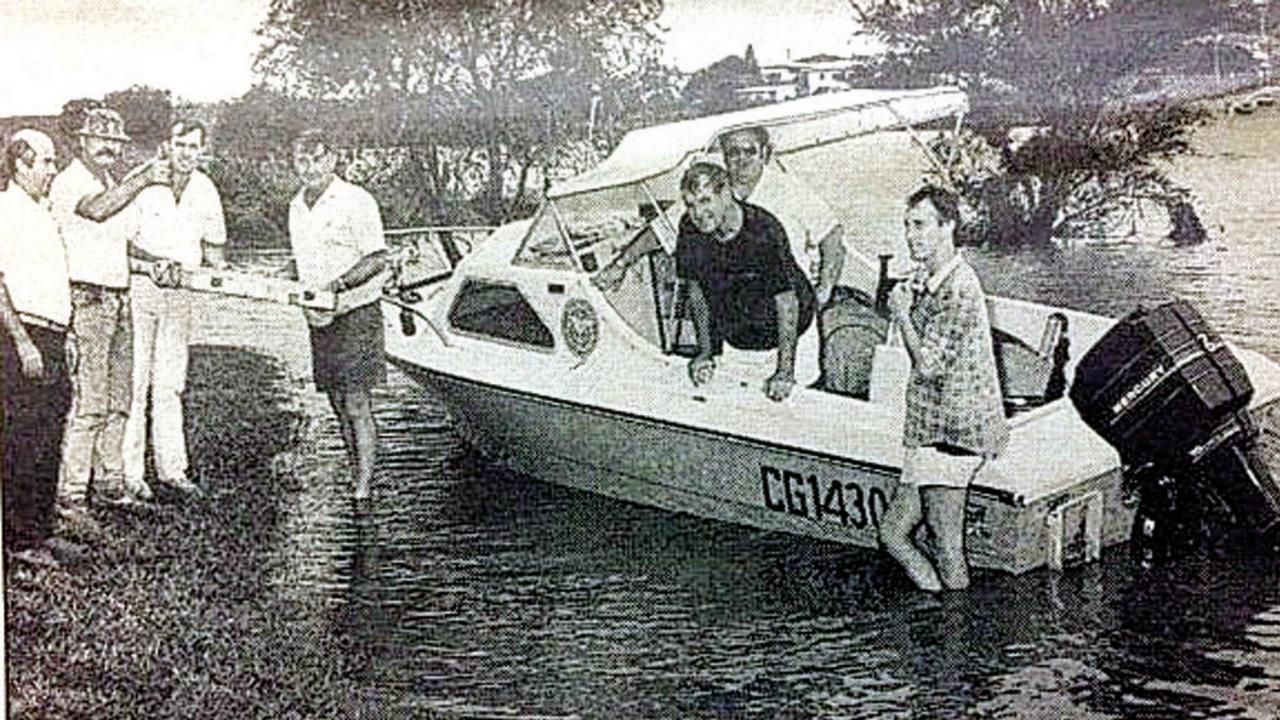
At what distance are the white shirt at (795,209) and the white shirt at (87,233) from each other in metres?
0.89

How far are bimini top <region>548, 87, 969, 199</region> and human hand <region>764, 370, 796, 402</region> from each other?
0.30 m

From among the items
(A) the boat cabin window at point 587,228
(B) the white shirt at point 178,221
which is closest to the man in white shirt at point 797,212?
(A) the boat cabin window at point 587,228

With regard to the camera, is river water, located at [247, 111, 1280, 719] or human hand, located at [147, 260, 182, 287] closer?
river water, located at [247, 111, 1280, 719]

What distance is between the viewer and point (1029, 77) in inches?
105

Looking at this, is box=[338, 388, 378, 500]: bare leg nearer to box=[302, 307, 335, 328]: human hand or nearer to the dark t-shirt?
box=[302, 307, 335, 328]: human hand

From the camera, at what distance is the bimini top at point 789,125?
2.65 m

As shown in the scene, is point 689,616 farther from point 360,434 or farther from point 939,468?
point 360,434

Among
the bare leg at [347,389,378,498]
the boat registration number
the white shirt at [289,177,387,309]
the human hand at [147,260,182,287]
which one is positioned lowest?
the boat registration number

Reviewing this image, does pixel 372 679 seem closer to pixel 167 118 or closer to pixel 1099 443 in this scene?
pixel 167 118

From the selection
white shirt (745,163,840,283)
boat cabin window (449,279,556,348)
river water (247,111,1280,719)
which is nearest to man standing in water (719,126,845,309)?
white shirt (745,163,840,283)

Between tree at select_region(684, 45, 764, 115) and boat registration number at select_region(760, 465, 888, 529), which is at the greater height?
tree at select_region(684, 45, 764, 115)

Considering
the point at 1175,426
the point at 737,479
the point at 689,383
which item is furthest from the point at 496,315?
the point at 1175,426

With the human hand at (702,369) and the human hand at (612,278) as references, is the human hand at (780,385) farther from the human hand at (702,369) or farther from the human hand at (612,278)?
the human hand at (612,278)

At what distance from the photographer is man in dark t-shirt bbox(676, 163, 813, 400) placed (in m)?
2.67
